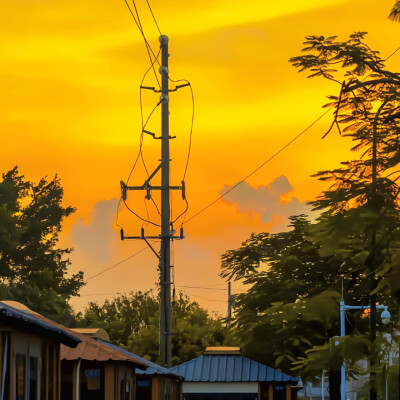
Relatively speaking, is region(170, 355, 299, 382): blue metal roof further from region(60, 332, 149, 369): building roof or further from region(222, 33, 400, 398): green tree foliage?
region(60, 332, 149, 369): building roof

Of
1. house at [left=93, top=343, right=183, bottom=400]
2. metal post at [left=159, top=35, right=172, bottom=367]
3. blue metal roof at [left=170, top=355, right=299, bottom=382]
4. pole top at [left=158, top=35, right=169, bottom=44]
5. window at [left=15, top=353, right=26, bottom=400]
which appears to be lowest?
window at [left=15, top=353, right=26, bottom=400]

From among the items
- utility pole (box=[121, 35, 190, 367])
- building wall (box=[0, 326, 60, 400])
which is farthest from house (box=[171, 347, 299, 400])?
building wall (box=[0, 326, 60, 400])

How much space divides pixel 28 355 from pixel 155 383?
21653mm

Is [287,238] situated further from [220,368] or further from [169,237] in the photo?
[169,237]

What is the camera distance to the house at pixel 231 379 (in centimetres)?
5281

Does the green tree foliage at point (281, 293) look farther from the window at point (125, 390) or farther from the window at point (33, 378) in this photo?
the window at point (33, 378)

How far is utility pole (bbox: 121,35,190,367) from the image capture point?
45844mm

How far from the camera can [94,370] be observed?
3130 centimetres

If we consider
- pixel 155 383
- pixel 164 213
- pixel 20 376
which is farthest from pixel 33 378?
pixel 164 213

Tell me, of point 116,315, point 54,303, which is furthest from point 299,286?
point 116,315

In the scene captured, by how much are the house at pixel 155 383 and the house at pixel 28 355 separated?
13.4 m

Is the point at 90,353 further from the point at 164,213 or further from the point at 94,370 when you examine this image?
the point at 164,213

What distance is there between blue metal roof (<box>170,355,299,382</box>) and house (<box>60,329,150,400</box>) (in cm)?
1782

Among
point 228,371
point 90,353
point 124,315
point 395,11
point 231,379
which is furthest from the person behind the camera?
point 124,315
